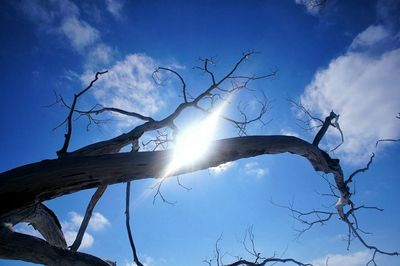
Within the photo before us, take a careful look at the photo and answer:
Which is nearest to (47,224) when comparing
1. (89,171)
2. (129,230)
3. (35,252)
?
(129,230)

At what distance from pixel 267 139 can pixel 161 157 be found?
1.34 metres

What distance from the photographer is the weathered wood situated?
304cm

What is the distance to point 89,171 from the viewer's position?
320 centimetres

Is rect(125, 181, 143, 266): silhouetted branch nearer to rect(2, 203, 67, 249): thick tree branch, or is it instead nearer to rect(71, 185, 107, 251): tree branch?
rect(71, 185, 107, 251): tree branch

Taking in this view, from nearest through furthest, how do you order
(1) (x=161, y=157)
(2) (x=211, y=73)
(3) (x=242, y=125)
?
1. (1) (x=161, y=157)
2. (2) (x=211, y=73)
3. (3) (x=242, y=125)

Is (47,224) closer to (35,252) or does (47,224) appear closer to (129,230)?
(129,230)

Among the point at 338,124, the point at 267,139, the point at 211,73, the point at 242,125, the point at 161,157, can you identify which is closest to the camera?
the point at 161,157

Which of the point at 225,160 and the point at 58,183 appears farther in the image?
the point at 225,160

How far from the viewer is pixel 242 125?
622 centimetres

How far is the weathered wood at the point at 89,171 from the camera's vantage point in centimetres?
304

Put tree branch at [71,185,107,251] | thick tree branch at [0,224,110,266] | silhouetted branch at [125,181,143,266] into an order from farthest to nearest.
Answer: tree branch at [71,185,107,251] < silhouetted branch at [125,181,143,266] < thick tree branch at [0,224,110,266]

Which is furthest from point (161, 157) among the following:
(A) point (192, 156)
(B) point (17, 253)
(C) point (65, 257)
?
(B) point (17, 253)

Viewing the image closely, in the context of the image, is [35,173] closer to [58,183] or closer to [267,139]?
[58,183]

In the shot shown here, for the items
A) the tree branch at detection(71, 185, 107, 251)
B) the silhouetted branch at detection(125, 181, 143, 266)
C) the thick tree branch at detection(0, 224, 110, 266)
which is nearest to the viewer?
the thick tree branch at detection(0, 224, 110, 266)
